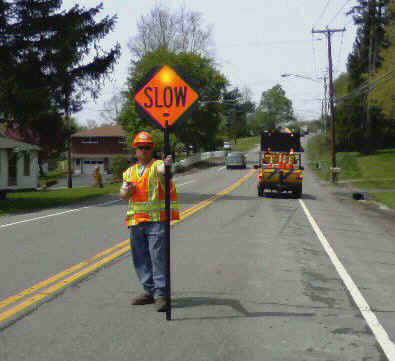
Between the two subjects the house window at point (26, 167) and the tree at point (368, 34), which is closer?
the house window at point (26, 167)

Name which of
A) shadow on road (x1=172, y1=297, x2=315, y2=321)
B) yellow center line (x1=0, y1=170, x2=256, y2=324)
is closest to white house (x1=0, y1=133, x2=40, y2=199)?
yellow center line (x1=0, y1=170, x2=256, y2=324)

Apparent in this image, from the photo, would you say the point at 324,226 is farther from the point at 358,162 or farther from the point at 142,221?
the point at 358,162

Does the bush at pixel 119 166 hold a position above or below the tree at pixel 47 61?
below

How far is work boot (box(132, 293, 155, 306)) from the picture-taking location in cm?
633

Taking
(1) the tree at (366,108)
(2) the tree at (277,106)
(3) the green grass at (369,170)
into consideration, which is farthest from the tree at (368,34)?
(2) the tree at (277,106)

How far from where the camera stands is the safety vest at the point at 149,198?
6.14m

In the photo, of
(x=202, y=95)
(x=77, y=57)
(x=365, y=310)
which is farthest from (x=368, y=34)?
(x=365, y=310)

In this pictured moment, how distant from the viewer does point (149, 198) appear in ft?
20.2

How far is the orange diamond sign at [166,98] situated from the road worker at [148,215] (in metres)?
0.33

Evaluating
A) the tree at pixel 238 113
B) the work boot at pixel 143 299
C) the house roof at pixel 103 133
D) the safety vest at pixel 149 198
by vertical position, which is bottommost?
the work boot at pixel 143 299

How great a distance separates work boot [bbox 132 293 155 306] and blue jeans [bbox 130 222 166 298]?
0.07 meters

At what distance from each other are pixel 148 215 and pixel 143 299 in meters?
1.00

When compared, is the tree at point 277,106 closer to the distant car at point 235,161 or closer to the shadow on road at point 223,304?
the distant car at point 235,161

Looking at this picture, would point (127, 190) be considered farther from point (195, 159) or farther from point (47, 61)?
point (195, 159)
